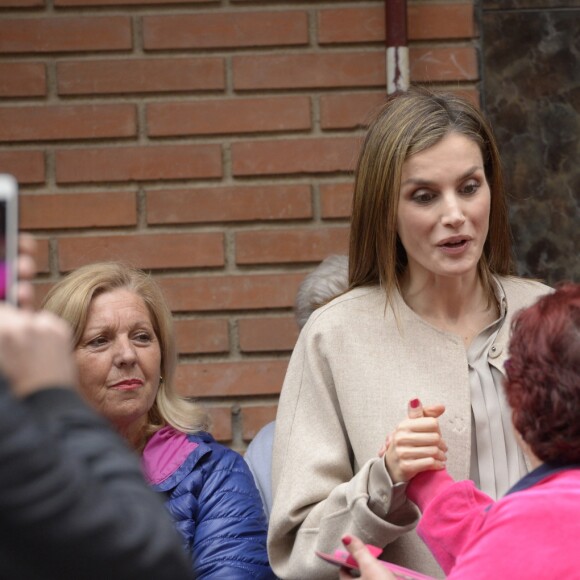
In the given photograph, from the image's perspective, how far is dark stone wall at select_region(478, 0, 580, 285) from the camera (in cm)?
374

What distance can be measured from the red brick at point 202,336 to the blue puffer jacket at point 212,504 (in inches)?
25.5

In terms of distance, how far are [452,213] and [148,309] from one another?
94cm

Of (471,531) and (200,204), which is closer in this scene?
(471,531)

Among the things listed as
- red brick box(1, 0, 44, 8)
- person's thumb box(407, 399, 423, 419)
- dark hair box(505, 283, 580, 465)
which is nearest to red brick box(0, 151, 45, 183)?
red brick box(1, 0, 44, 8)

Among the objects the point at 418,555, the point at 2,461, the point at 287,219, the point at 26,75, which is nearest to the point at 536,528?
the point at 418,555

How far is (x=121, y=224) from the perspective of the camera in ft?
12.0

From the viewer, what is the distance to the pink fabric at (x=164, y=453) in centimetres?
291

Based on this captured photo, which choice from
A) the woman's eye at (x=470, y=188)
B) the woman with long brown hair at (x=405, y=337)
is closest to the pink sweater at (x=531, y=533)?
the woman with long brown hair at (x=405, y=337)

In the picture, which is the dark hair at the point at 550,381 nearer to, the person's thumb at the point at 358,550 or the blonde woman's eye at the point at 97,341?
the person's thumb at the point at 358,550

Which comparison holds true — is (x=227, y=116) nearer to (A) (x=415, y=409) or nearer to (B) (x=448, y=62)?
(B) (x=448, y=62)

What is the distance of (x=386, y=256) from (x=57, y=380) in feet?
4.71

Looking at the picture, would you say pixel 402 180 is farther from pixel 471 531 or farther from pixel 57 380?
pixel 57 380

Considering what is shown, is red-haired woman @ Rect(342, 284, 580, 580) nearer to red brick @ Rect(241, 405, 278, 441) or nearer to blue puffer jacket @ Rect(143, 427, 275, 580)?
blue puffer jacket @ Rect(143, 427, 275, 580)

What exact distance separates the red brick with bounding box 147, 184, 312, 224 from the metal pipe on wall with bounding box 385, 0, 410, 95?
0.41 m
